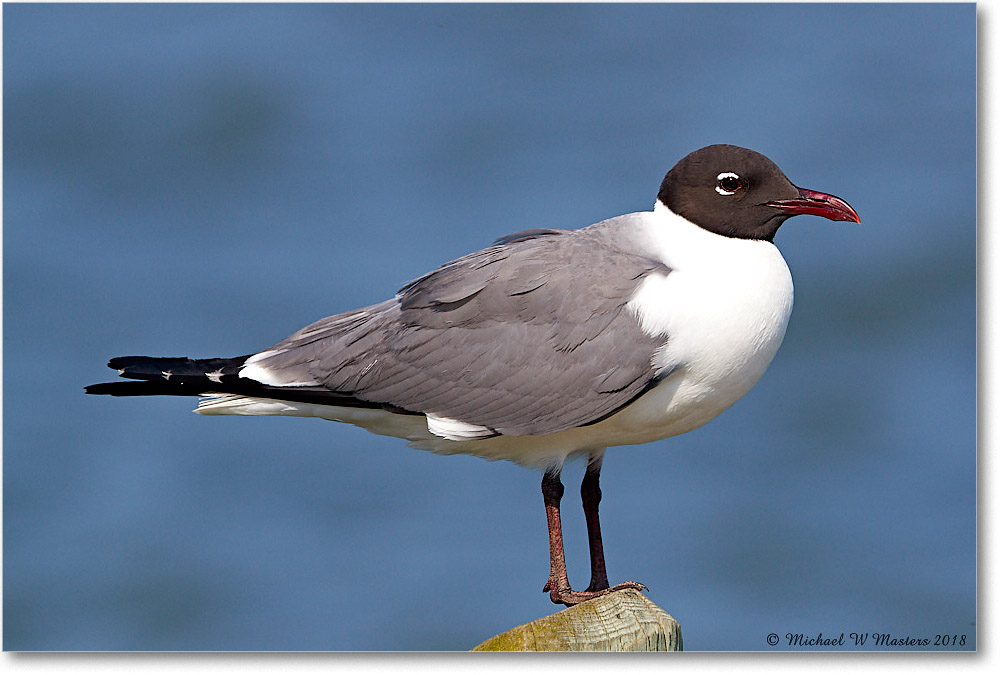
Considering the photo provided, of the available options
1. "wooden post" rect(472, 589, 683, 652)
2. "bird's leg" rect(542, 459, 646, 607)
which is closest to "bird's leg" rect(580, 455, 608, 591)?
"bird's leg" rect(542, 459, 646, 607)

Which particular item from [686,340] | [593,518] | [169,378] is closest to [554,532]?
[593,518]

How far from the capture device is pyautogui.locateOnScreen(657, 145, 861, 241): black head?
3.52 m

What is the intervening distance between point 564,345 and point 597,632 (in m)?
0.74

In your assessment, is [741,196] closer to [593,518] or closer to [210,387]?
[593,518]

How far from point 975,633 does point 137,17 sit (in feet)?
10.9

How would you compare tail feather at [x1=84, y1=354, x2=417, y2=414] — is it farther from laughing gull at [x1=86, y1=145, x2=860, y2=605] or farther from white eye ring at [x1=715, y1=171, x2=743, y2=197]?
white eye ring at [x1=715, y1=171, x2=743, y2=197]

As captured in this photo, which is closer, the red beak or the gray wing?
the gray wing

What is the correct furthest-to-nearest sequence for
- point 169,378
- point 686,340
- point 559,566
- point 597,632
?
point 559,566 < point 169,378 < point 686,340 < point 597,632

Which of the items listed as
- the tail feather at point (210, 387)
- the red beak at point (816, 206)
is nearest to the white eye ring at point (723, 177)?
the red beak at point (816, 206)

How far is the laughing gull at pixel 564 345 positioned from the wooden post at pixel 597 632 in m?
0.41

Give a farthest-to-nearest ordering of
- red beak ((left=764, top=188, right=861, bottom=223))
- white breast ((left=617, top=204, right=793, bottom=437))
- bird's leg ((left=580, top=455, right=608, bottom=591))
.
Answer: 1. bird's leg ((left=580, top=455, right=608, bottom=591))
2. red beak ((left=764, top=188, right=861, bottom=223))
3. white breast ((left=617, top=204, right=793, bottom=437))

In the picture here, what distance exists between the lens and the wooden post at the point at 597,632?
314 centimetres

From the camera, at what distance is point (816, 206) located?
3523 millimetres

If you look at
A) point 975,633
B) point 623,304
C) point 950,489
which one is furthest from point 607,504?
point 623,304
